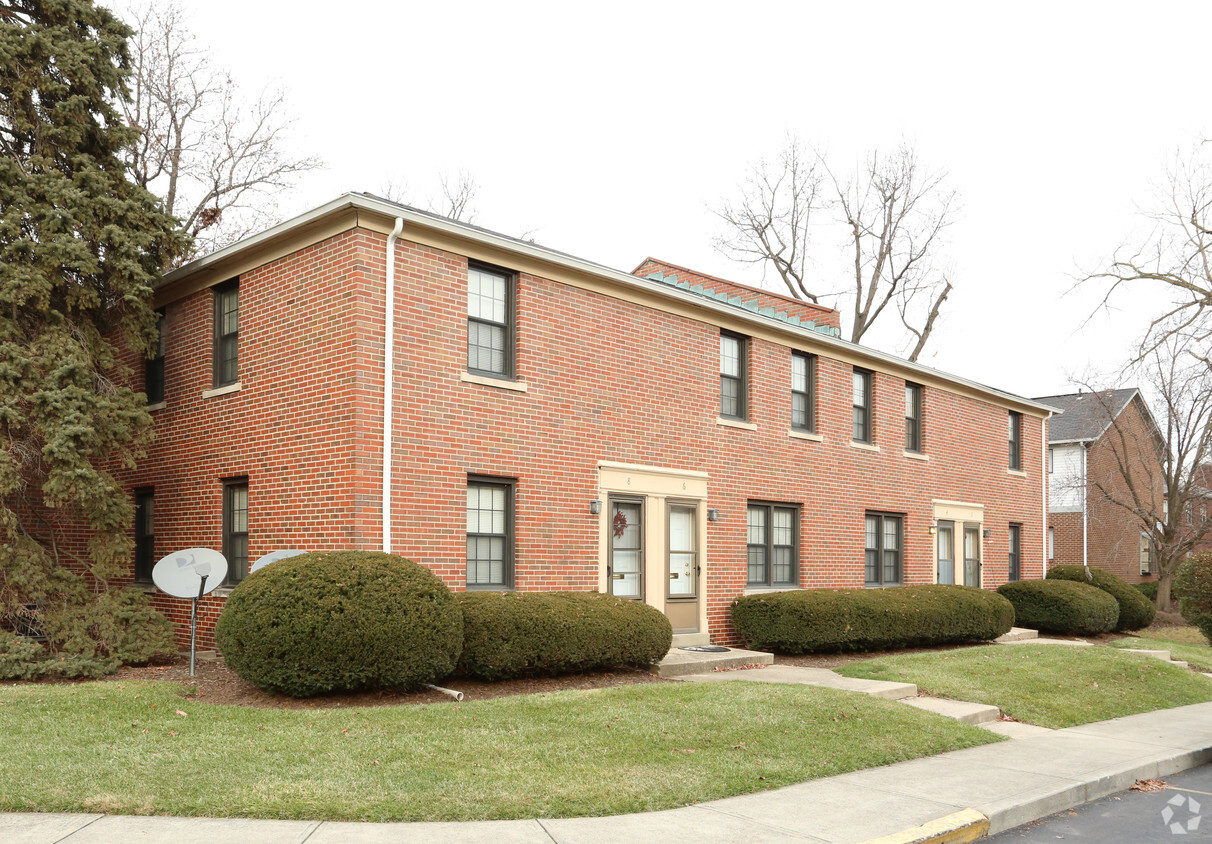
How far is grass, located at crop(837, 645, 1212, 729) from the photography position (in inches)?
482

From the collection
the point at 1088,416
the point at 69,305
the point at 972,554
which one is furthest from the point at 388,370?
the point at 1088,416

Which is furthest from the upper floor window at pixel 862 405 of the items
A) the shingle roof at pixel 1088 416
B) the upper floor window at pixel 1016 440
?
the shingle roof at pixel 1088 416

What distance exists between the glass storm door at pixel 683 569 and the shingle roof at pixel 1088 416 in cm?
2312

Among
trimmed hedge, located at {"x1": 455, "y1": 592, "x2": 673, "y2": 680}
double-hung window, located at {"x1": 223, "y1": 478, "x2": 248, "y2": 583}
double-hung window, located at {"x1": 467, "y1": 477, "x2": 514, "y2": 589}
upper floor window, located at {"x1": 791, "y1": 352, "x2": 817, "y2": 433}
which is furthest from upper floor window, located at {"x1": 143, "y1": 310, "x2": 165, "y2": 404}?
upper floor window, located at {"x1": 791, "y1": 352, "x2": 817, "y2": 433}

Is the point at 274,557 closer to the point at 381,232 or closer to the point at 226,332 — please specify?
the point at 381,232

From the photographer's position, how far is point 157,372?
16.1 metres

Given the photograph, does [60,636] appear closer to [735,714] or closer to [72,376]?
[72,376]

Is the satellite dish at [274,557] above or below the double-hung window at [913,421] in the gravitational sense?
below

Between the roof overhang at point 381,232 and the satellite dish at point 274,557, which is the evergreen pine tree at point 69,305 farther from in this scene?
the satellite dish at point 274,557

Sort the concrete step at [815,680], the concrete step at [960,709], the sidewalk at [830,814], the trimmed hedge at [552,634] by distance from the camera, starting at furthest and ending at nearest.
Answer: the concrete step at [815,680]
the trimmed hedge at [552,634]
the concrete step at [960,709]
the sidewalk at [830,814]

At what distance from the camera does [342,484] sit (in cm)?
1238

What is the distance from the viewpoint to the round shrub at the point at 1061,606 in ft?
73.7
